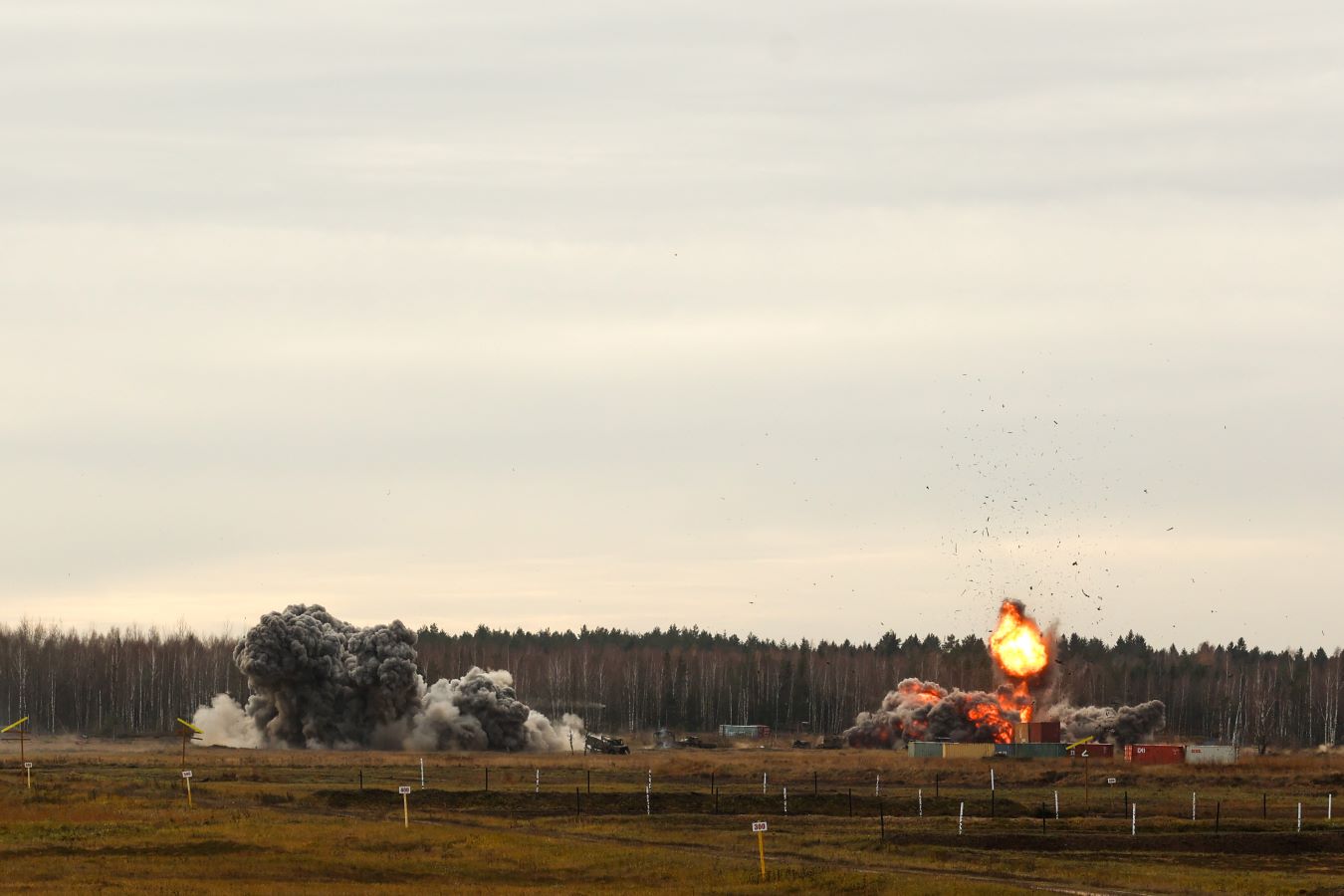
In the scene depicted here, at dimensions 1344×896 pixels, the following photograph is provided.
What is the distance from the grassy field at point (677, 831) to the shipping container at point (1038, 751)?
18327 millimetres

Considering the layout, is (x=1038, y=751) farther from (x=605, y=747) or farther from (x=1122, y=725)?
(x=605, y=747)

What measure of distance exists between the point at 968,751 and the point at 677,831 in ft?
239

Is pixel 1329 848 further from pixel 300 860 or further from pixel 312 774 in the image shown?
pixel 312 774

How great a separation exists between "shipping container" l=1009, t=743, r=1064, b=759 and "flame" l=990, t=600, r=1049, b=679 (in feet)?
88.1

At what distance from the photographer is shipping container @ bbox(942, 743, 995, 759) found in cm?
14875

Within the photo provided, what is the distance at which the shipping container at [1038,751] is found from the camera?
149 meters

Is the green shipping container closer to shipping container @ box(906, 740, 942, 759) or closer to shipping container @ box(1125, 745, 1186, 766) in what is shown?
shipping container @ box(906, 740, 942, 759)

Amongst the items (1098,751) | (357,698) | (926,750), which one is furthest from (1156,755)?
(357,698)

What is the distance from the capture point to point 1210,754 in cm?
13975

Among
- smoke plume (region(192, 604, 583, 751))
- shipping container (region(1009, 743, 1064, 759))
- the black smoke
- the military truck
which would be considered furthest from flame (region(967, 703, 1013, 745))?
smoke plume (region(192, 604, 583, 751))

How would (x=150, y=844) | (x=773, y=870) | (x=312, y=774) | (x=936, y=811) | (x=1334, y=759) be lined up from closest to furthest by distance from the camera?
(x=773, y=870), (x=150, y=844), (x=936, y=811), (x=312, y=774), (x=1334, y=759)

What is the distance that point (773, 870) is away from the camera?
64.7m

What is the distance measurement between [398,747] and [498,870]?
377 ft

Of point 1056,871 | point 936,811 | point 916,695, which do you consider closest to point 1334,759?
point 916,695
